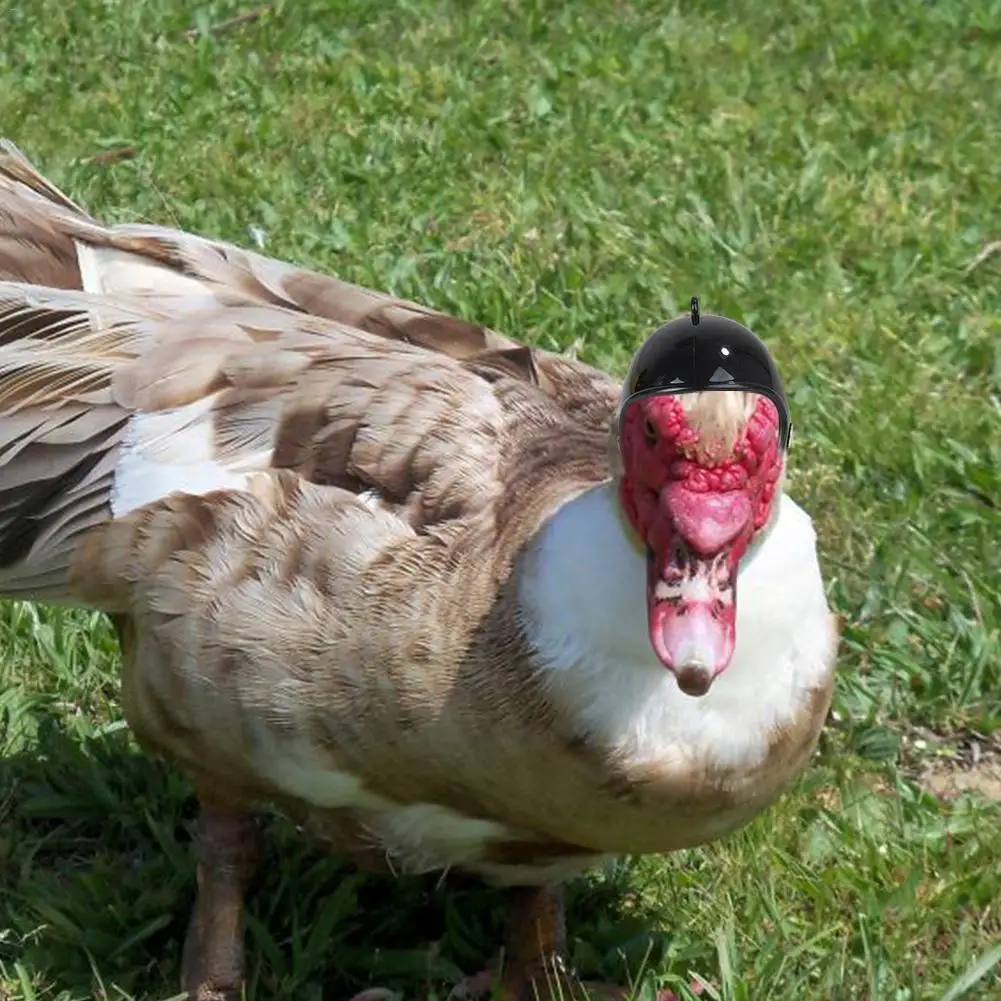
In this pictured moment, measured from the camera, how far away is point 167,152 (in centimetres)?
608

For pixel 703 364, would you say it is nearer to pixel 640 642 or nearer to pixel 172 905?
pixel 640 642

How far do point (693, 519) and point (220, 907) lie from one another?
133cm

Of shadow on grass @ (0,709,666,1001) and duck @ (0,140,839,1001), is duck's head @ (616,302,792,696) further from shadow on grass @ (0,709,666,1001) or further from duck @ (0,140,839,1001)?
shadow on grass @ (0,709,666,1001)

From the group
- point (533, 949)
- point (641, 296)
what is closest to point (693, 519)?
point (533, 949)

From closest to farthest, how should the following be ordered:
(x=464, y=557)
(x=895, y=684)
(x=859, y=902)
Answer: (x=464, y=557) → (x=859, y=902) → (x=895, y=684)

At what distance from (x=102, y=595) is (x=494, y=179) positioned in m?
3.25

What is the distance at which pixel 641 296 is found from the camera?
17.2 feet

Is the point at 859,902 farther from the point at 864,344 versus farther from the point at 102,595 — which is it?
the point at 864,344

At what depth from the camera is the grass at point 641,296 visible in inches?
130

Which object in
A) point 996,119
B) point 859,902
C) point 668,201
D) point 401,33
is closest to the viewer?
point 859,902

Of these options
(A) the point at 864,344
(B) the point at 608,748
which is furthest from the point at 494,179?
(B) the point at 608,748

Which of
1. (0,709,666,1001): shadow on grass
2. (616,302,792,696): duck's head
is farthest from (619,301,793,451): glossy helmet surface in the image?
(0,709,666,1001): shadow on grass

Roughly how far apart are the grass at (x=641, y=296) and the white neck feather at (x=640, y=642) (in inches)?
24.6

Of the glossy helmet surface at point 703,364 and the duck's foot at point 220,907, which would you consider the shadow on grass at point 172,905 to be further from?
the glossy helmet surface at point 703,364
